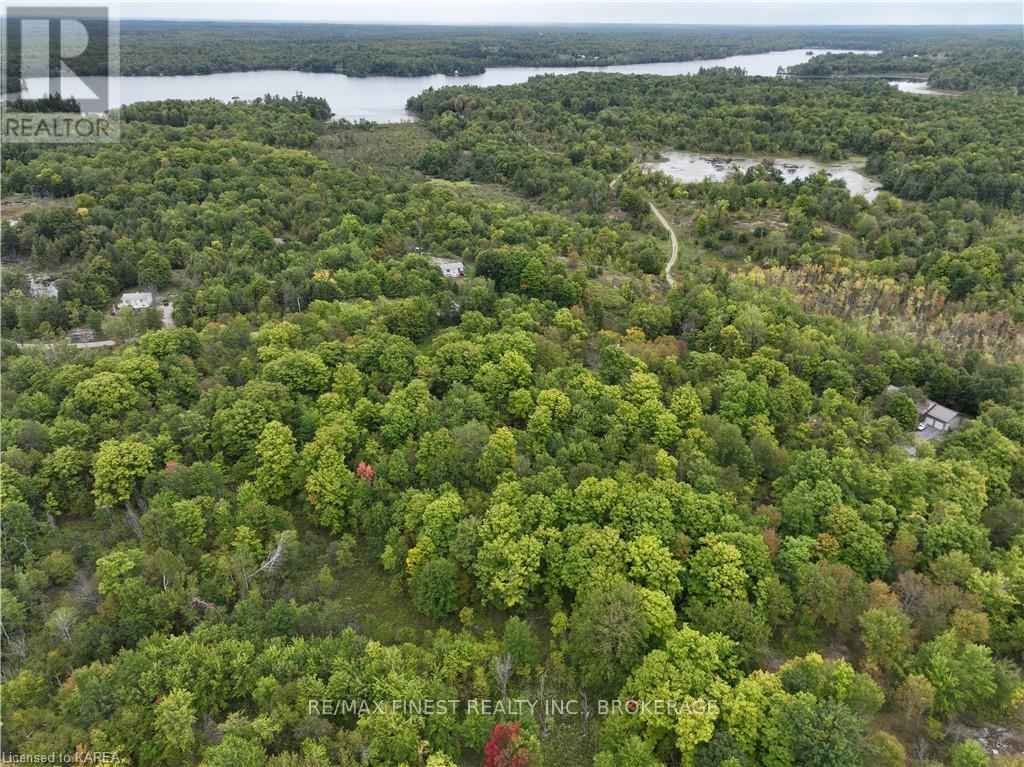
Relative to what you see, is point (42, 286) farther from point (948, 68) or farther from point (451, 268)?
point (948, 68)

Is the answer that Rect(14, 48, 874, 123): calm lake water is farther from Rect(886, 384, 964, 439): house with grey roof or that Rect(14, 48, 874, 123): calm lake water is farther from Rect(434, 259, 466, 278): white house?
Rect(886, 384, 964, 439): house with grey roof

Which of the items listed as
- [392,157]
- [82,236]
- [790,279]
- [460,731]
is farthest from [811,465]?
[392,157]

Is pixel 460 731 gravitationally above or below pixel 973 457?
below

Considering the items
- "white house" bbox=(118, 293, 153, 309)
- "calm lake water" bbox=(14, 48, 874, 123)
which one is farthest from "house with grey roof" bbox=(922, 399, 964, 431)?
"calm lake water" bbox=(14, 48, 874, 123)

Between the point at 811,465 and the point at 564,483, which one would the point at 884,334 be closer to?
the point at 811,465

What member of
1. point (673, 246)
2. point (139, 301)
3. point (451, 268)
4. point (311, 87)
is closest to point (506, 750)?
point (451, 268)

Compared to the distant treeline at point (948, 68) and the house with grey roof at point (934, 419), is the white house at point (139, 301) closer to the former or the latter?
the house with grey roof at point (934, 419)
